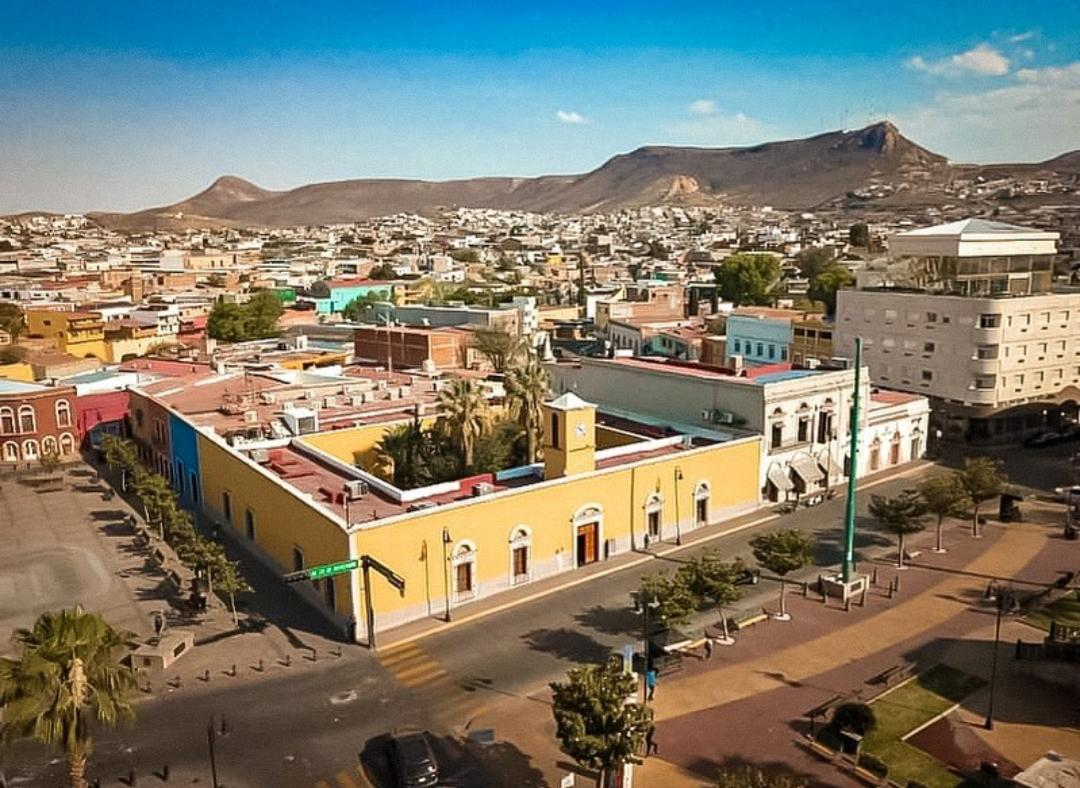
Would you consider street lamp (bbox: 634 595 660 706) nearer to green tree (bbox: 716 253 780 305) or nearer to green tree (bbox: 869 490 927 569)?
green tree (bbox: 869 490 927 569)

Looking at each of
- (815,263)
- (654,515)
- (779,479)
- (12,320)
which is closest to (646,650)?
→ (654,515)

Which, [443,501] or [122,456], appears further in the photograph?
[122,456]

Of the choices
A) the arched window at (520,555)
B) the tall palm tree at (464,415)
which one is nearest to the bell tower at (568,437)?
the arched window at (520,555)

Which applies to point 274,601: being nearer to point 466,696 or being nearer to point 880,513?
point 466,696

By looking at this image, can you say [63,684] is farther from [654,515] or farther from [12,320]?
[12,320]

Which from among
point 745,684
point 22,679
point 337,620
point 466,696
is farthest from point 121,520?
point 745,684

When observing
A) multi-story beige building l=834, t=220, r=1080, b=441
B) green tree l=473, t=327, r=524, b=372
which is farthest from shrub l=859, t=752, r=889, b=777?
green tree l=473, t=327, r=524, b=372

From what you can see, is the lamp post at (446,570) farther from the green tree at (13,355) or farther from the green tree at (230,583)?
the green tree at (13,355)
